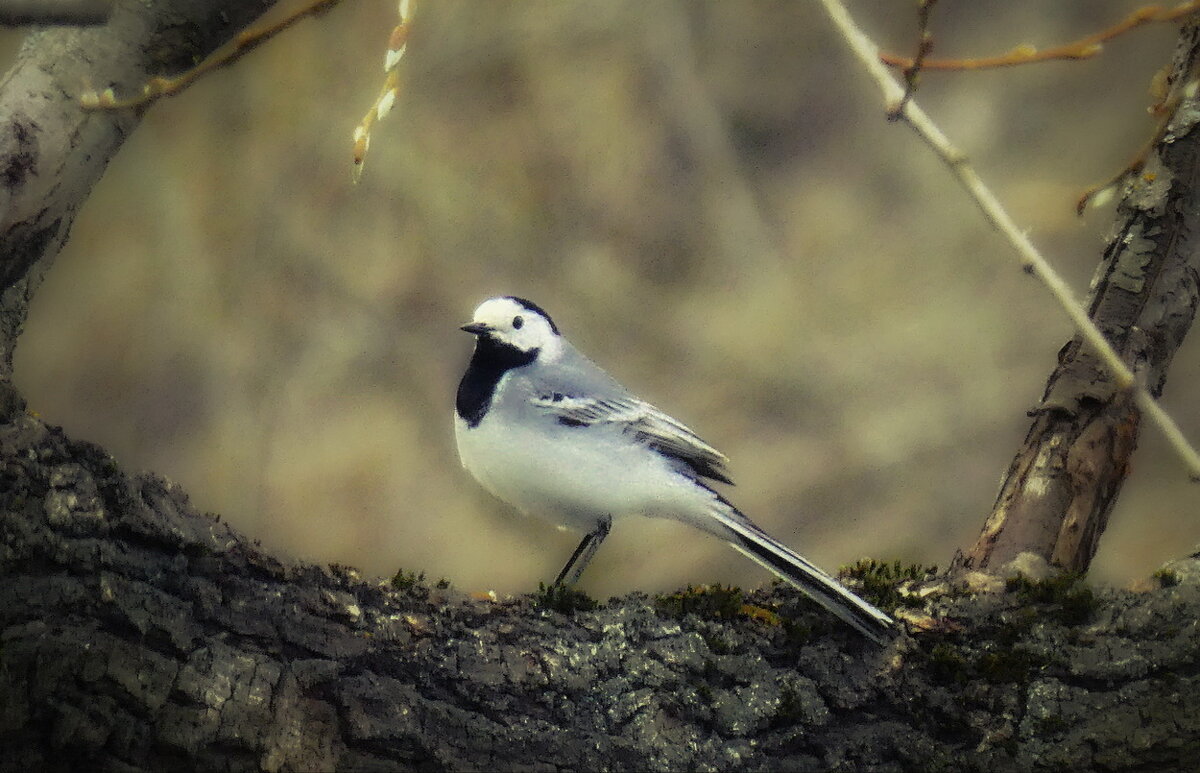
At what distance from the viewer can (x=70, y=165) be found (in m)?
1.92

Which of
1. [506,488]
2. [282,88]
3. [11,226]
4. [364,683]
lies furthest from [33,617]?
[282,88]

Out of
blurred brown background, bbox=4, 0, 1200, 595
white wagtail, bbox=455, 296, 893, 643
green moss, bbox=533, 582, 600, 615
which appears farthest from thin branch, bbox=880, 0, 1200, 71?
blurred brown background, bbox=4, 0, 1200, 595

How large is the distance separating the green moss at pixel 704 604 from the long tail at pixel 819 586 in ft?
0.40

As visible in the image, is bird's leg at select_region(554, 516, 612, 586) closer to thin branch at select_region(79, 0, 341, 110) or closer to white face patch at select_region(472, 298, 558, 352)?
white face patch at select_region(472, 298, 558, 352)

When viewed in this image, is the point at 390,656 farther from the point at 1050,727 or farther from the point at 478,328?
the point at 478,328

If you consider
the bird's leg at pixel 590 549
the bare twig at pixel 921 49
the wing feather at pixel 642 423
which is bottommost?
the bird's leg at pixel 590 549

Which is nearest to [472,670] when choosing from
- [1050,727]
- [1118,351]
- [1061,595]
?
[1050,727]

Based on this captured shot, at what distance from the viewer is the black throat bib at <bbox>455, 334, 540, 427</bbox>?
258 cm

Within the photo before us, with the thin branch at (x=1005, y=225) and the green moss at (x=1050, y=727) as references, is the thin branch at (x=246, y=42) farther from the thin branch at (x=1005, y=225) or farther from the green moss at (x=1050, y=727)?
the green moss at (x=1050, y=727)

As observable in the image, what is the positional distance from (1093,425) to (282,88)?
Result: 2.79 m

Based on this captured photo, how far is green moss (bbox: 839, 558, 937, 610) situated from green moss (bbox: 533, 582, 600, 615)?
473mm

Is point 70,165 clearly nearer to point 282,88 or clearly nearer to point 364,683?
point 364,683

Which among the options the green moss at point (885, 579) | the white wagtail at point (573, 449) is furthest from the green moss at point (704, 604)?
the white wagtail at point (573, 449)

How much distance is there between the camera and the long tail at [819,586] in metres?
1.89
